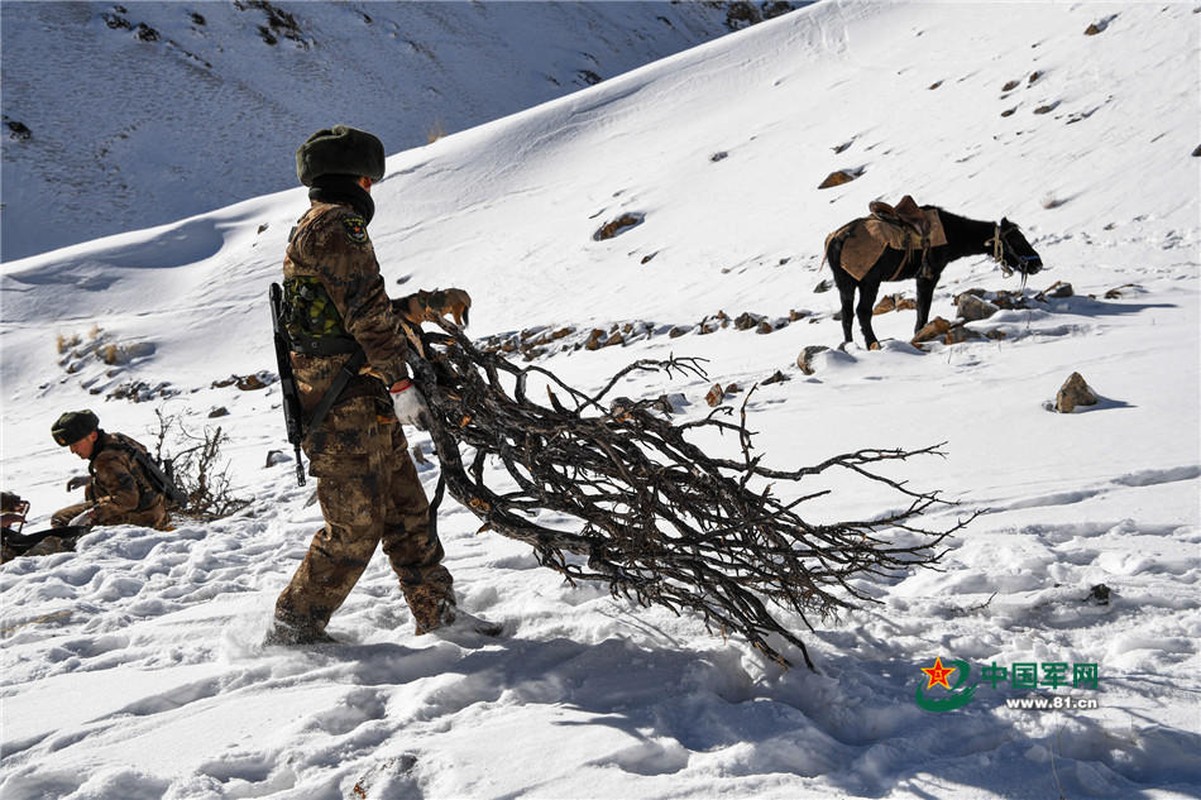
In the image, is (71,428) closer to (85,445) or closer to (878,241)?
(85,445)

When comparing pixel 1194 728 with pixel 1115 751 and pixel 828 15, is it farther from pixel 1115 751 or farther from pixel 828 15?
pixel 828 15

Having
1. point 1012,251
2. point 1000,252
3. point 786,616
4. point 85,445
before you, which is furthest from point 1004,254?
point 85,445

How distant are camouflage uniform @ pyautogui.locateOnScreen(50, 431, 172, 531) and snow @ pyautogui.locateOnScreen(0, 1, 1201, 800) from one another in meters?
0.42

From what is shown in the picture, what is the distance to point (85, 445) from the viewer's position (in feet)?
16.0

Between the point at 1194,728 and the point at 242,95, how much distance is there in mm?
31198

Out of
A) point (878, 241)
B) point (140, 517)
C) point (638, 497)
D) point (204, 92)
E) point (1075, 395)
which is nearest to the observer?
point (638, 497)

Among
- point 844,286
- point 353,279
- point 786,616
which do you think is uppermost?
point 844,286

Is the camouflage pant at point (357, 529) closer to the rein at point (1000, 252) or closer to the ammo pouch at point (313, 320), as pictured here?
the ammo pouch at point (313, 320)

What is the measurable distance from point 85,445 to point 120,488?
0.32m

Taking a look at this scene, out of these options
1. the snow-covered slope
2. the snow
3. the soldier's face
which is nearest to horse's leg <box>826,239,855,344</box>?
the snow

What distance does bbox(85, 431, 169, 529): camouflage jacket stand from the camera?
16.1ft

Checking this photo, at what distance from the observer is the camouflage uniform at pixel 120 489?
492cm

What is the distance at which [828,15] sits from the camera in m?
23.9

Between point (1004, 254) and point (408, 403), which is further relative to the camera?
point (1004, 254)
